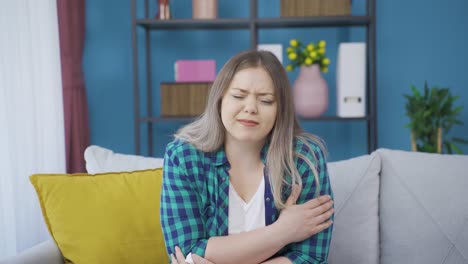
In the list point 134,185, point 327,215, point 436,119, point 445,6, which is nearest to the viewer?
point 327,215

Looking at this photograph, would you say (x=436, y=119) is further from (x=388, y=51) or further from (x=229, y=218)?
(x=229, y=218)

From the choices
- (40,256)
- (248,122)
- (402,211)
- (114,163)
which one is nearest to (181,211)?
(248,122)

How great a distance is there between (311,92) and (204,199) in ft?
4.61

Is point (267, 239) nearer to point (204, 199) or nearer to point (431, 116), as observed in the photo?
point (204, 199)

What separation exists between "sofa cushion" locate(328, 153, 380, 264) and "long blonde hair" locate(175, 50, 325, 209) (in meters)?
0.30

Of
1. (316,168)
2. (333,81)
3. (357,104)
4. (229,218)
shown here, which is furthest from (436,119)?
(229,218)

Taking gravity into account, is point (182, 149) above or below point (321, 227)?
above

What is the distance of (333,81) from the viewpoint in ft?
9.66

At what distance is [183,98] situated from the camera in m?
2.68

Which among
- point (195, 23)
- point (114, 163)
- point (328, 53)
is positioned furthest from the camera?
point (328, 53)

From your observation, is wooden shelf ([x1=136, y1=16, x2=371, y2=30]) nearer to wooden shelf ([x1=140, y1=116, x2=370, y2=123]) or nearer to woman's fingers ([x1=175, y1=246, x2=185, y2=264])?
wooden shelf ([x1=140, y1=116, x2=370, y2=123])

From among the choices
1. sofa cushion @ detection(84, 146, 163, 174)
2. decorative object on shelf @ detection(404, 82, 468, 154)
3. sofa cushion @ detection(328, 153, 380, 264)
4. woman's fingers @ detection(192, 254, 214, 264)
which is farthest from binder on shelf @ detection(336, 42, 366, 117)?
woman's fingers @ detection(192, 254, 214, 264)

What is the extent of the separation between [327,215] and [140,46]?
6.37 feet

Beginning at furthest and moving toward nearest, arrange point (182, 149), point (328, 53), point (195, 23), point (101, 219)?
point (328, 53) → point (195, 23) → point (101, 219) → point (182, 149)
